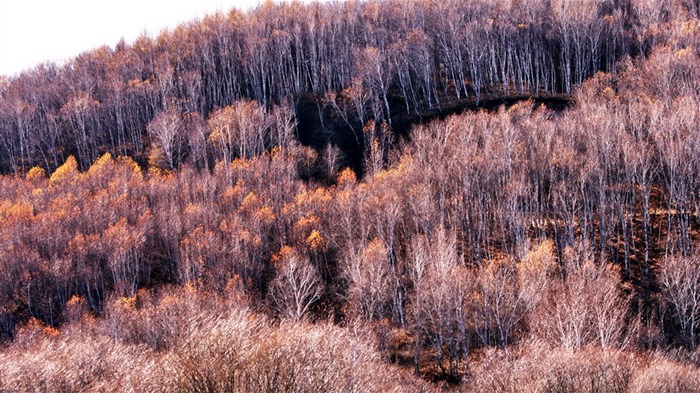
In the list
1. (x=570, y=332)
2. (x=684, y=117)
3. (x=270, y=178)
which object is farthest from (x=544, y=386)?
(x=270, y=178)

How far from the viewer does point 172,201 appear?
187ft

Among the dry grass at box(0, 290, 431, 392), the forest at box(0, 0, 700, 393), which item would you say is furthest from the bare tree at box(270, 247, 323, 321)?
the dry grass at box(0, 290, 431, 392)

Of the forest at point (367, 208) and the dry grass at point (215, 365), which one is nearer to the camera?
the dry grass at point (215, 365)

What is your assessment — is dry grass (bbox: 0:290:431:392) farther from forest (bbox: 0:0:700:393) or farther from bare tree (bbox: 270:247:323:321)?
bare tree (bbox: 270:247:323:321)

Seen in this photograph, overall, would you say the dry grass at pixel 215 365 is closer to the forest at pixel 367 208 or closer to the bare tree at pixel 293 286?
the forest at pixel 367 208

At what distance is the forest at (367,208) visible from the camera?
2605cm

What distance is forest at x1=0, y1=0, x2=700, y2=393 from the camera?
85.5ft

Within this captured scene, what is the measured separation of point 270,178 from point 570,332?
42.6 meters

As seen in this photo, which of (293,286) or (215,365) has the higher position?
(215,365)

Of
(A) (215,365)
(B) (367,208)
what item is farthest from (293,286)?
(A) (215,365)

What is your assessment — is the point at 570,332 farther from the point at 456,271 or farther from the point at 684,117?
the point at 684,117

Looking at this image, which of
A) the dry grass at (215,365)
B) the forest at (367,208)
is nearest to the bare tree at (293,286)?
the forest at (367,208)

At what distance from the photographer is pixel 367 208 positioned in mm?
48500

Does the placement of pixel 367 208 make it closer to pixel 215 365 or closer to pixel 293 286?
pixel 293 286
